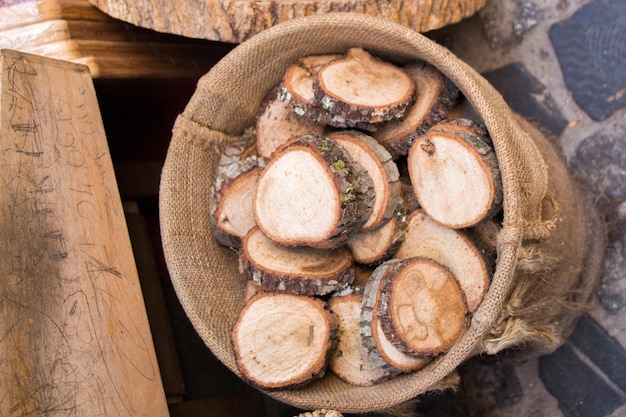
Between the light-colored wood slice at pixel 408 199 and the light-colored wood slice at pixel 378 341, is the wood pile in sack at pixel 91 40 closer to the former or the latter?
the light-colored wood slice at pixel 408 199

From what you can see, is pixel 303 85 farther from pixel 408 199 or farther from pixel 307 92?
pixel 408 199

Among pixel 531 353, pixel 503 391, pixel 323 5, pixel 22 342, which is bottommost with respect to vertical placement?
pixel 503 391

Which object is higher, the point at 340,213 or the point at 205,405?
the point at 340,213

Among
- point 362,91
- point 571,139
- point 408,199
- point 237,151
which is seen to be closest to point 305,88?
point 362,91

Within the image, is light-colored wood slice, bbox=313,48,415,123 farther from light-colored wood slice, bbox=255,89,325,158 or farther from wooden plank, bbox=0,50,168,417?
wooden plank, bbox=0,50,168,417

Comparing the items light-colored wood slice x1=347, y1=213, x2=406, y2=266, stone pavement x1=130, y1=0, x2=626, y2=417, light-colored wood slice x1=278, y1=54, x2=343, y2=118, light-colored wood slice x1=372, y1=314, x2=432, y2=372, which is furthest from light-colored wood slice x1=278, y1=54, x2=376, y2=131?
stone pavement x1=130, y1=0, x2=626, y2=417

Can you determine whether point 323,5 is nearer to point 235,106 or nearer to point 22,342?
point 235,106

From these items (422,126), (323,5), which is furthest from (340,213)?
(323,5)

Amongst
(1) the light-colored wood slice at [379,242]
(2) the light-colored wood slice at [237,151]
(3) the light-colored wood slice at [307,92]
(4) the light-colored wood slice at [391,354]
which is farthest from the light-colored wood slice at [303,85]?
(4) the light-colored wood slice at [391,354]
